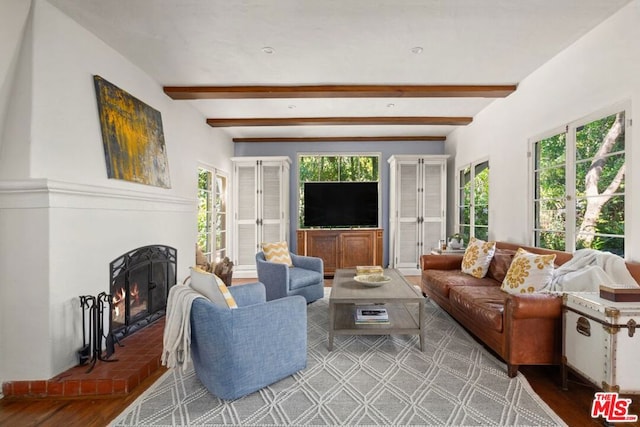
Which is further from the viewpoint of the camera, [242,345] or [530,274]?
[530,274]

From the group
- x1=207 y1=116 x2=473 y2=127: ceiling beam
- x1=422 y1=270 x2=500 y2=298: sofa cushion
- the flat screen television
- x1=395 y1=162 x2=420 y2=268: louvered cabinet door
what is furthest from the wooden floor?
the flat screen television

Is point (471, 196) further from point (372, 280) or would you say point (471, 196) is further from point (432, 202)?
point (372, 280)

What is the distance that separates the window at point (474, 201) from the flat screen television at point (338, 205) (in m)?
1.48

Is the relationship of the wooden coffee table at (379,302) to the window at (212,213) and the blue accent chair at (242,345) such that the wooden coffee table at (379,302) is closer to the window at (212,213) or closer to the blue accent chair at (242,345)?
the blue accent chair at (242,345)

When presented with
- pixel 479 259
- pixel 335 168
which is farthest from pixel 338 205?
pixel 479 259

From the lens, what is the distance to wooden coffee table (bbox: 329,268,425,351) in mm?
2500

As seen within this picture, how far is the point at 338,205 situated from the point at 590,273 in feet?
12.8

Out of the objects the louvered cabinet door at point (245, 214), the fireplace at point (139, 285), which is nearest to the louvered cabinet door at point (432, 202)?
the louvered cabinet door at point (245, 214)

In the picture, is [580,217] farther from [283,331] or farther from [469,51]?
[283,331]

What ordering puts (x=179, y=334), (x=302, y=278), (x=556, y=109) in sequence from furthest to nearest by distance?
(x=302, y=278)
(x=556, y=109)
(x=179, y=334)

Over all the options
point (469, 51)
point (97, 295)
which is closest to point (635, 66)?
point (469, 51)

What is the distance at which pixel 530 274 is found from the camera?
256cm

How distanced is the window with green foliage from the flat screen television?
0.29 meters

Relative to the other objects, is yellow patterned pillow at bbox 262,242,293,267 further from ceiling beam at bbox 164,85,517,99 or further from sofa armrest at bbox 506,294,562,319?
sofa armrest at bbox 506,294,562,319
